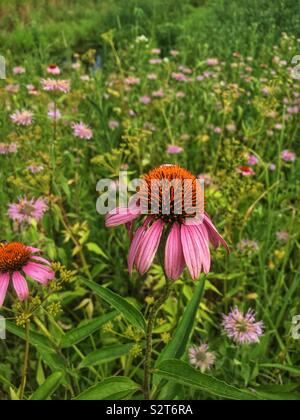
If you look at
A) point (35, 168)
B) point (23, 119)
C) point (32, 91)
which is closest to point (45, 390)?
point (35, 168)

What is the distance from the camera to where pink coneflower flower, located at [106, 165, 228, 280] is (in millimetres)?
628

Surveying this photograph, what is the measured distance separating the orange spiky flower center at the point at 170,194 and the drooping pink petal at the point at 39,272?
0.82 ft

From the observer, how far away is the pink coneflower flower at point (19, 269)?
76cm

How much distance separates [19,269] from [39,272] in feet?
0.12

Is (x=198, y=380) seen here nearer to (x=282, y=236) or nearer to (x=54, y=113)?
(x=282, y=236)

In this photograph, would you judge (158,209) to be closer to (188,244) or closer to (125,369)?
(188,244)

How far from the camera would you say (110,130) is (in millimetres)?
2014

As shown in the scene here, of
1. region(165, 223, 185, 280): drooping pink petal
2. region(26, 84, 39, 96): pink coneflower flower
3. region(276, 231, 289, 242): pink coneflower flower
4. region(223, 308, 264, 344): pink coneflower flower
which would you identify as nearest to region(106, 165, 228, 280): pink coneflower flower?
region(165, 223, 185, 280): drooping pink petal

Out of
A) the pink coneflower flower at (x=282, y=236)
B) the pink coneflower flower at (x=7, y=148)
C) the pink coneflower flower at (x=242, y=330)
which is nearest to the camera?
the pink coneflower flower at (x=242, y=330)

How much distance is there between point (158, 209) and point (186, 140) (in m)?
1.40

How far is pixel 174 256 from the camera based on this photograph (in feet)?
2.05

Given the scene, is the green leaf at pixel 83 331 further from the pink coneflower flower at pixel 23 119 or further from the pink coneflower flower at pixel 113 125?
the pink coneflower flower at pixel 113 125

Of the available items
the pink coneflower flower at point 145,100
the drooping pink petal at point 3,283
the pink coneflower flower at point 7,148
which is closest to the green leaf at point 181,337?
the drooping pink petal at point 3,283

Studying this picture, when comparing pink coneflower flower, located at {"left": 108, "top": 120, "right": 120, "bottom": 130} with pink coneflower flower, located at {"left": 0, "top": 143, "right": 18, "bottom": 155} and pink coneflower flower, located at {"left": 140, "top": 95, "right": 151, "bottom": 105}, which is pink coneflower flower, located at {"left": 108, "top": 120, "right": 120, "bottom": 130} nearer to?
pink coneflower flower, located at {"left": 140, "top": 95, "right": 151, "bottom": 105}
